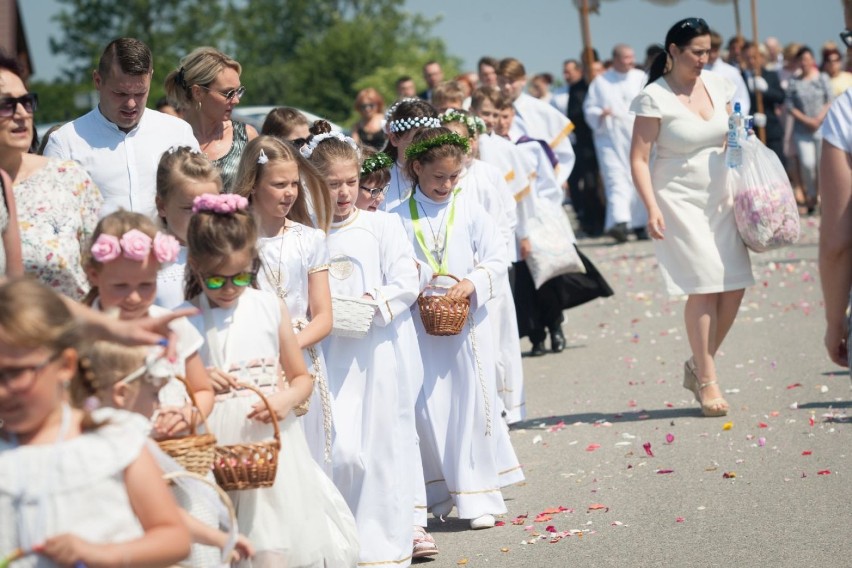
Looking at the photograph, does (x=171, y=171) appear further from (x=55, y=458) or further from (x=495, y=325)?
(x=495, y=325)

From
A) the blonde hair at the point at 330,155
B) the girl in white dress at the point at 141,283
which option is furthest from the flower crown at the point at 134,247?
the blonde hair at the point at 330,155

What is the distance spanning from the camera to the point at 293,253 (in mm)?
5797

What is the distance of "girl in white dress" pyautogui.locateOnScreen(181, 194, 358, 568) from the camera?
4.71 metres

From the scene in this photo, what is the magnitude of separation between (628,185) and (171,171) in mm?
14543

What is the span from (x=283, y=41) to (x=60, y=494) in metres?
102

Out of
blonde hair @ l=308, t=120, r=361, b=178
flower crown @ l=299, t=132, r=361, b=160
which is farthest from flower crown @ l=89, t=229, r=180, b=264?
flower crown @ l=299, t=132, r=361, b=160

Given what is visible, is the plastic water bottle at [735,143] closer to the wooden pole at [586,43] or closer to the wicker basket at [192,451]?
the wicker basket at [192,451]

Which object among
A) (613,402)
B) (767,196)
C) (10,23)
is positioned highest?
(10,23)

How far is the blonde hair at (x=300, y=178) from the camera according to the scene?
588cm

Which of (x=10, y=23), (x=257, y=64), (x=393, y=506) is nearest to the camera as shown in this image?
(x=393, y=506)

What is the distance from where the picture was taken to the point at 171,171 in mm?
5602

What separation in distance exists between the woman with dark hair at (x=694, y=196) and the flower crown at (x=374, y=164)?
258 centimetres

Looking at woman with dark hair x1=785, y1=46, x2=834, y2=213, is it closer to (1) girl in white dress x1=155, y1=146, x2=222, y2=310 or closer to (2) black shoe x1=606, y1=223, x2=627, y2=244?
(2) black shoe x1=606, y1=223, x2=627, y2=244

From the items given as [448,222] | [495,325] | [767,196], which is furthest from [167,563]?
[767,196]
